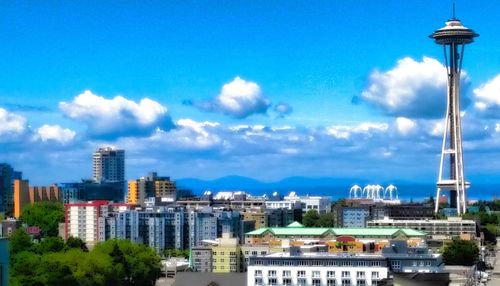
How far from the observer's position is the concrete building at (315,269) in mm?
21984

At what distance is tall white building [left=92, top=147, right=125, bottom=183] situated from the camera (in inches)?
3125

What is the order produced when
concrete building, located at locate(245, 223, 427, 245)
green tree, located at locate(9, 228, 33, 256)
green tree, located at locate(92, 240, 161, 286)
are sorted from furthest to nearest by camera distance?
concrete building, located at locate(245, 223, 427, 245) < green tree, located at locate(9, 228, 33, 256) < green tree, located at locate(92, 240, 161, 286)

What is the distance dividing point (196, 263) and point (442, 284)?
25.7m

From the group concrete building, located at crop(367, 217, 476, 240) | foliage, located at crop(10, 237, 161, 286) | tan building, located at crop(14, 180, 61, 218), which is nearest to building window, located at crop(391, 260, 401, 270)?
foliage, located at crop(10, 237, 161, 286)

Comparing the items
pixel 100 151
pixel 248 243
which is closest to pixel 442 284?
pixel 248 243

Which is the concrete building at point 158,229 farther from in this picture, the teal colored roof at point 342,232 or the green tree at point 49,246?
the green tree at point 49,246

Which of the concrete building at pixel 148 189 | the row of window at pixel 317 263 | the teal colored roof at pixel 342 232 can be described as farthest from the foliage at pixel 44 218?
the row of window at pixel 317 263

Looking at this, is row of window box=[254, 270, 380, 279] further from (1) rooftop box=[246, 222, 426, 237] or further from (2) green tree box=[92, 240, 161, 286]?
(1) rooftop box=[246, 222, 426, 237]

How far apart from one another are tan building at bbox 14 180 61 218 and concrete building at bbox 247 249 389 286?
3548 cm

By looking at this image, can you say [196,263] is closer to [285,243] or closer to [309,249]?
[285,243]

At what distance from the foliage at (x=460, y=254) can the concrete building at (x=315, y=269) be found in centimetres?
1110

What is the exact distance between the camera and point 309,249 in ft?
83.9

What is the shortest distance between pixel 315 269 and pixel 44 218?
90.4ft

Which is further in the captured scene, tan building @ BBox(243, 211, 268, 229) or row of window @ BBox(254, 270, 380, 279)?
tan building @ BBox(243, 211, 268, 229)
